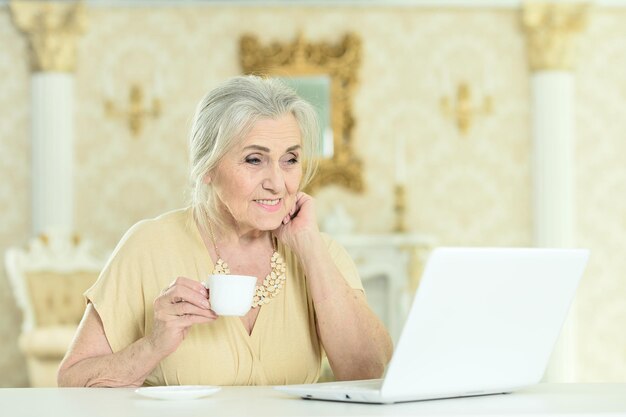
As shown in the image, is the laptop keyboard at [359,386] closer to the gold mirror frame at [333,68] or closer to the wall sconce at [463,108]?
the gold mirror frame at [333,68]

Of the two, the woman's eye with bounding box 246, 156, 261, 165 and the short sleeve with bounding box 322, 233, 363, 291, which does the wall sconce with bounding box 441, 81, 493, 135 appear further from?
the woman's eye with bounding box 246, 156, 261, 165

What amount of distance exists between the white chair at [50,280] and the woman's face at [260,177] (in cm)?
363

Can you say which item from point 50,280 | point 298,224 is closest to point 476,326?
point 298,224

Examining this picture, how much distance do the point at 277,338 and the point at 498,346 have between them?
26.5 inches

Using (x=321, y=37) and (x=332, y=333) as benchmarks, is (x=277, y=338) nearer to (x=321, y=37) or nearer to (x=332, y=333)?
(x=332, y=333)

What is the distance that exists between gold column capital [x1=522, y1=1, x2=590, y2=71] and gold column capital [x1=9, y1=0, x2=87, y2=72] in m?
3.06

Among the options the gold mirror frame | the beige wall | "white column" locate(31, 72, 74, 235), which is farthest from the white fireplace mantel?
"white column" locate(31, 72, 74, 235)

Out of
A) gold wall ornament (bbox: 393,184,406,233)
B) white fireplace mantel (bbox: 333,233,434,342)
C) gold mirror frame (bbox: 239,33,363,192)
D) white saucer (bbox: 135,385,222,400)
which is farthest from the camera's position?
gold mirror frame (bbox: 239,33,363,192)

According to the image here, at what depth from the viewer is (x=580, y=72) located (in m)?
6.56

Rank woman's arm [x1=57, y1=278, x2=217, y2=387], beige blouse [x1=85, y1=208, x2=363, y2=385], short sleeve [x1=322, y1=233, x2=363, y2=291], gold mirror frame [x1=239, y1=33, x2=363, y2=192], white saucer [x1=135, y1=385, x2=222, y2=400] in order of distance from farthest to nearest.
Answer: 1. gold mirror frame [x1=239, y1=33, x2=363, y2=192]
2. short sleeve [x1=322, y1=233, x2=363, y2=291]
3. beige blouse [x1=85, y1=208, x2=363, y2=385]
4. woman's arm [x1=57, y1=278, x2=217, y2=387]
5. white saucer [x1=135, y1=385, x2=222, y2=400]

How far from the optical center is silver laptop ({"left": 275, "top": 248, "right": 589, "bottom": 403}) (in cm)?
134

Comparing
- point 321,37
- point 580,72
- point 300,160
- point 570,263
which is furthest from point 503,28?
point 570,263

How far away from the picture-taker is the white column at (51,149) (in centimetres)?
635


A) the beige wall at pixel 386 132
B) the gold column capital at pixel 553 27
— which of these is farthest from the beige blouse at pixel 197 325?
the gold column capital at pixel 553 27
